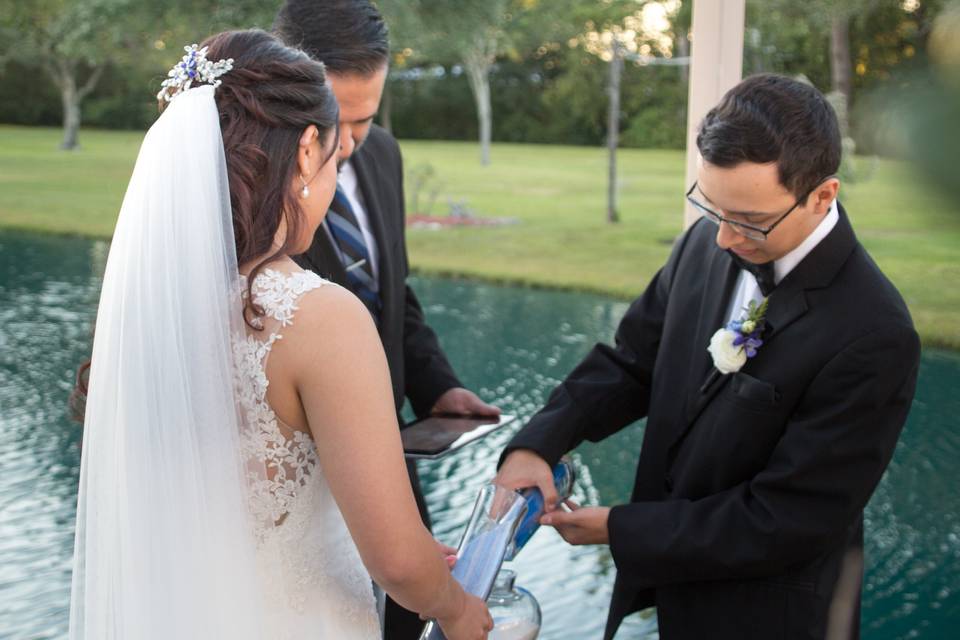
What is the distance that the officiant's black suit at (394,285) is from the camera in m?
2.91

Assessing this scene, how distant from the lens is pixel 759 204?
2.18 m

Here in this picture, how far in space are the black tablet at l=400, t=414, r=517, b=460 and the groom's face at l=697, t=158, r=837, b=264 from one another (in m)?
0.89

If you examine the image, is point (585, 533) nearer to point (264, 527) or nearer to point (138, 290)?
point (264, 527)

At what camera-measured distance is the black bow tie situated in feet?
7.58

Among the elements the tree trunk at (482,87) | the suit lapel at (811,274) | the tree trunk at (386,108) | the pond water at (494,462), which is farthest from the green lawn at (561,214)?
the tree trunk at (386,108)

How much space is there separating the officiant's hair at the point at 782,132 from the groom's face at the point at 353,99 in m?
0.87

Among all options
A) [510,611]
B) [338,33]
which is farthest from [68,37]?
[510,611]

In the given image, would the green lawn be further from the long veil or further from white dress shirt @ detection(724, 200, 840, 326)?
the long veil

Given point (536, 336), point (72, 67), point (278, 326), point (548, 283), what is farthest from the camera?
point (72, 67)

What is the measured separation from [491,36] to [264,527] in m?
23.9

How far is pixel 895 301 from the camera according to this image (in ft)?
7.17

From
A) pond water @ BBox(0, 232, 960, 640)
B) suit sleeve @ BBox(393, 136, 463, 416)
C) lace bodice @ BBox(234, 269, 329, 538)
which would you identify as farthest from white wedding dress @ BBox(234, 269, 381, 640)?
pond water @ BBox(0, 232, 960, 640)

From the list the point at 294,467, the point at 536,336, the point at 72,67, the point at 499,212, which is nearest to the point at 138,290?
the point at 294,467

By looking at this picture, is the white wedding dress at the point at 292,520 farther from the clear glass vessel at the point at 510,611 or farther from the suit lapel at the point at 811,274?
the suit lapel at the point at 811,274
